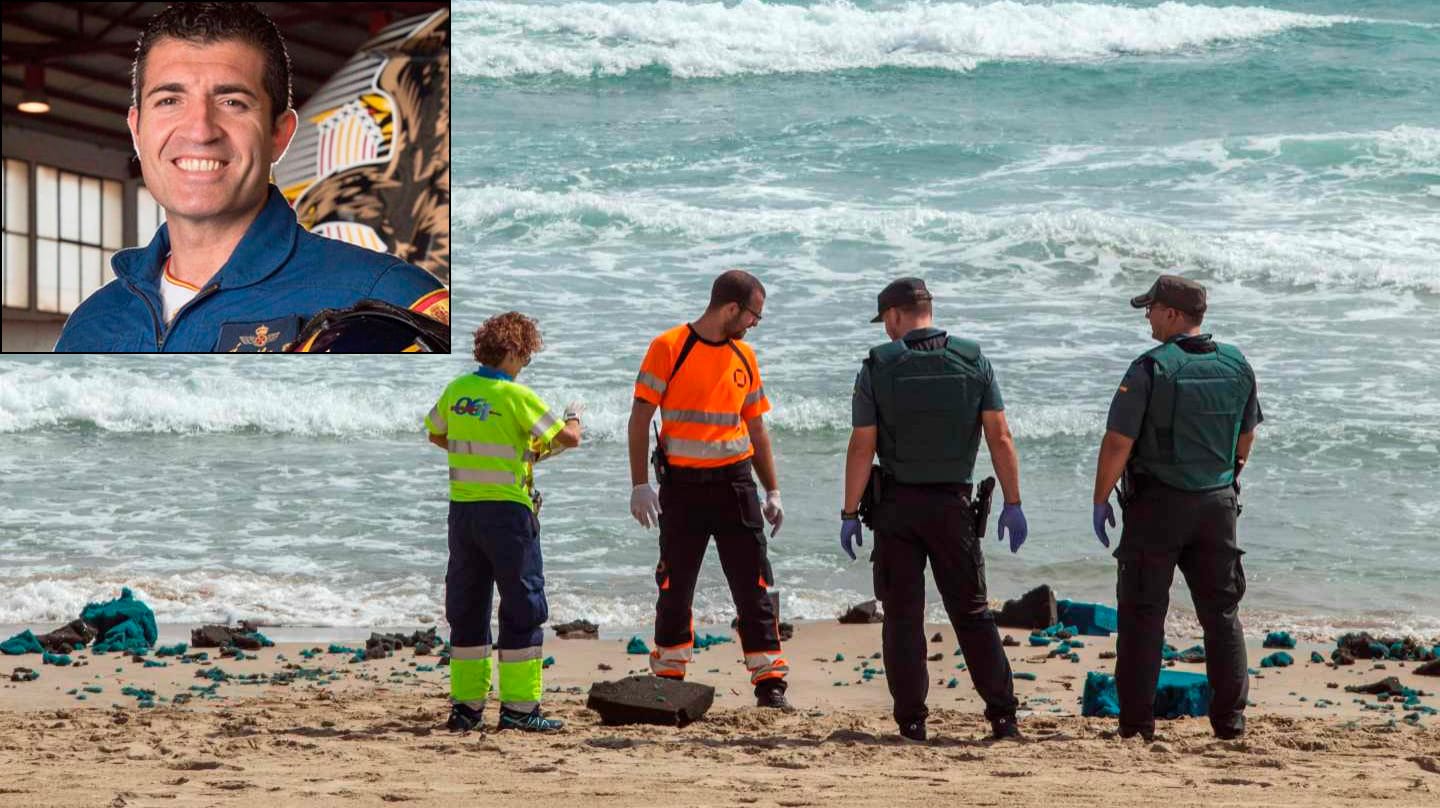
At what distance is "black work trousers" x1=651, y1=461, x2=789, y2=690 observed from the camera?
15.6 ft

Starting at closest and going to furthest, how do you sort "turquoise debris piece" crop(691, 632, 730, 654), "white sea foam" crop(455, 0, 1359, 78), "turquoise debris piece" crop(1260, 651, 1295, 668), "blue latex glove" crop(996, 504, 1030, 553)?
"blue latex glove" crop(996, 504, 1030, 553) → "turquoise debris piece" crop(1260, 651, 1295, 668) → "turquoise debris piece" crop(691, 632, 730, 654) → "white sea foam" crop(455, 0, 1359, 78)

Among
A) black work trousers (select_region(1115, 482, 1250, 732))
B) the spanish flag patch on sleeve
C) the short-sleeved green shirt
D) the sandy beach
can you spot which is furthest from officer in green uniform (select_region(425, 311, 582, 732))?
the spanish flag patch on sleeve

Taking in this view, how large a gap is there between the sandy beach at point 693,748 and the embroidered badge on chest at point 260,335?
262 centimetres

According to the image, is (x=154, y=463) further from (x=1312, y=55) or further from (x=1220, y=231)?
(x=1312, y=55)

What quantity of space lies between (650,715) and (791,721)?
1.40 feet

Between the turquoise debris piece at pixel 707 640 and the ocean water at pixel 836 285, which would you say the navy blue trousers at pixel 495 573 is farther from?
the ocean water at pixel 836 285

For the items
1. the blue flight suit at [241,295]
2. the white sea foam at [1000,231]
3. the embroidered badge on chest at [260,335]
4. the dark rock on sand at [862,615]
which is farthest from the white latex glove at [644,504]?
the white sea foam at [1000,231]

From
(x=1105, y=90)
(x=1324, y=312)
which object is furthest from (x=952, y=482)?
(x=1105, y=90)

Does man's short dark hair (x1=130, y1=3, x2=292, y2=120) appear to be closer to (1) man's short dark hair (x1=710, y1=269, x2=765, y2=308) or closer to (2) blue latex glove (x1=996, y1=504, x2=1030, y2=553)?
(1) man's short dark hair (x1=710, y1=269, x2=765, y2=308)

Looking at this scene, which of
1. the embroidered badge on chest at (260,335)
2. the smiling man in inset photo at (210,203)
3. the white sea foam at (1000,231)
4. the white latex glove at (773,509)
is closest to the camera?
the white latex glove at (773,509)

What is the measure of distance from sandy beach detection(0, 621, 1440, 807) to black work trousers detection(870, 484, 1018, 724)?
16cm

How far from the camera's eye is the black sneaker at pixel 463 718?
4.36 metres

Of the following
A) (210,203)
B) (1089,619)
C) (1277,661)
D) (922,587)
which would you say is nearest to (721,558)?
(922,587)

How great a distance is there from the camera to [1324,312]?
13305mm
